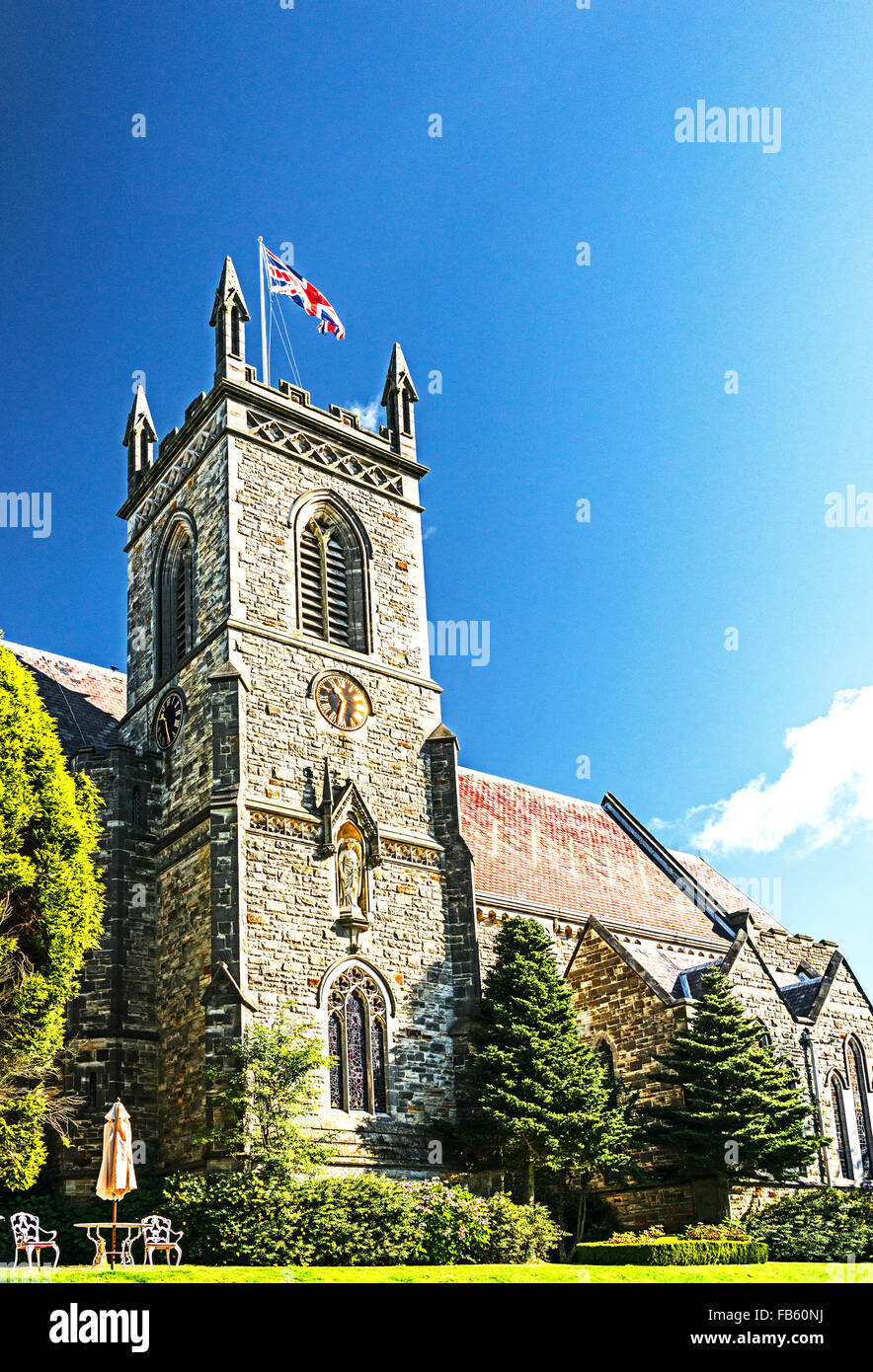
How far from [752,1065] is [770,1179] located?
2.95m

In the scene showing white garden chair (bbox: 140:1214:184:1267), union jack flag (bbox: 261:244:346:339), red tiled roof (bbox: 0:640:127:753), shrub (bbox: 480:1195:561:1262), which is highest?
union jack flag (bbox: 261:244:346:339)

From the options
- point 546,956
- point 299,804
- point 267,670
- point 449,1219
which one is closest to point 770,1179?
point 546,956

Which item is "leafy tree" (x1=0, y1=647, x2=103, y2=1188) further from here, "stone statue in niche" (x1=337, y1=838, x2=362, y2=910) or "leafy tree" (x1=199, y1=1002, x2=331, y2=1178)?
"stone statue in niche" (x1=337, y1=838, x2=362, y2=910)

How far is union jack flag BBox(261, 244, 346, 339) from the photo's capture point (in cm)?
2956

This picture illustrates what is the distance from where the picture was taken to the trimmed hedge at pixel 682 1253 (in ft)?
66.9

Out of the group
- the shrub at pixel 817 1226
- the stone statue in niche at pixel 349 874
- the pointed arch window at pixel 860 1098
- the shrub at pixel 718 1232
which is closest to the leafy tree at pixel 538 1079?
the shrub at pixel 718 1232

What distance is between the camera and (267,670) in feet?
86.1

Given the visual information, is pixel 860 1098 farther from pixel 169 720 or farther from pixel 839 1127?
pixel 169 720

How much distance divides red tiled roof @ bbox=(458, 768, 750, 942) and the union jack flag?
44.2ft

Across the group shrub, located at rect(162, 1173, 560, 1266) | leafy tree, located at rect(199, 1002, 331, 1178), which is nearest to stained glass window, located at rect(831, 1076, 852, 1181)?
shrub, located at rect(162, 1173, 560, 1266)

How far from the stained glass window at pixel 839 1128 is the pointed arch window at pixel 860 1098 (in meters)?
0.55

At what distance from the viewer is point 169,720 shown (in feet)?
91.4

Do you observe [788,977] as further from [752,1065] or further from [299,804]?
[299,804]

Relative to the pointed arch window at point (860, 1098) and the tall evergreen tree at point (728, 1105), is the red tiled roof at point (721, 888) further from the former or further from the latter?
the tall evergreen tree at point (728, 1105)
